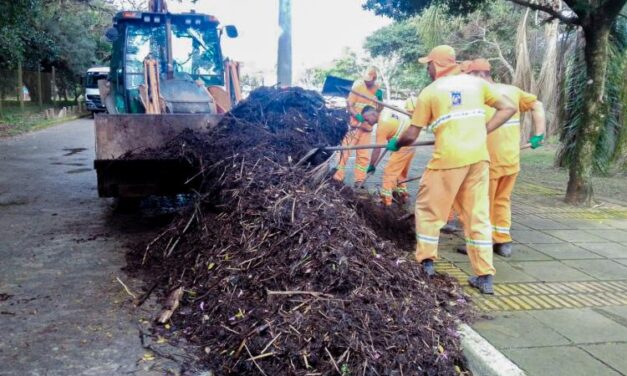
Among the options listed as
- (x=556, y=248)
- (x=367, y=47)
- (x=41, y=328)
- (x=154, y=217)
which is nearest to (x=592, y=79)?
(x=556, y=248)

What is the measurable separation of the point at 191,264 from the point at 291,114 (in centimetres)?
179

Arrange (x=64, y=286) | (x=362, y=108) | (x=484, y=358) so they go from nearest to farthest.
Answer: (x=484, y=358) < (x=64, y=286) < (x=362, y=108)

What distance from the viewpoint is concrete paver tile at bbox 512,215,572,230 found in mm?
6121

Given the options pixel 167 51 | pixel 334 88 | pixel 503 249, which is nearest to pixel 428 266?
pixel 503 249

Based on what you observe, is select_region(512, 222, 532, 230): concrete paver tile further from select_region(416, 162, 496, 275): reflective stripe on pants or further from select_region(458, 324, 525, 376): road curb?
select_region(458, 324, 525, 376): road curb

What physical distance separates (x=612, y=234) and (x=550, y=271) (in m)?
1.78

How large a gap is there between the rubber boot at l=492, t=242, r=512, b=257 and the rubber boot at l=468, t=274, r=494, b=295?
96cm

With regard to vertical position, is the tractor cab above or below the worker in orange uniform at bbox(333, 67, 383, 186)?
above

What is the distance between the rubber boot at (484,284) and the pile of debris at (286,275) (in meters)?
0.20

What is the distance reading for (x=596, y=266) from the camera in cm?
477

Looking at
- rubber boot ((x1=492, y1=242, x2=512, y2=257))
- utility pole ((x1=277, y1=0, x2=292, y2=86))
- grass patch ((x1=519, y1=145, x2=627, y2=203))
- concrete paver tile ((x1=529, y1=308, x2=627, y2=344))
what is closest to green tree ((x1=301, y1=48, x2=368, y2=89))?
grass patch ((x1=519, y1=145, x2=627, y2=203))

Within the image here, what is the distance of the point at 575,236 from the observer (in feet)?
18.9

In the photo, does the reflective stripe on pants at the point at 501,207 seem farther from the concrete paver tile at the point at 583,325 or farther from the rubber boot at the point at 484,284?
the concrete paver tile at the point at 583,325

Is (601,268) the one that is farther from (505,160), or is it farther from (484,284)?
(484,284)
